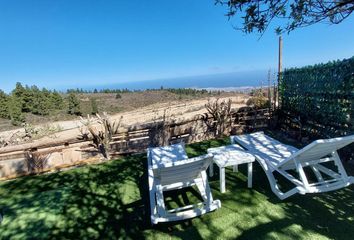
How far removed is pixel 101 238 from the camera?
296 cm

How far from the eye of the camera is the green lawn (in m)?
2.83

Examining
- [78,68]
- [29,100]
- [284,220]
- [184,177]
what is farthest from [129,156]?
[78,68]

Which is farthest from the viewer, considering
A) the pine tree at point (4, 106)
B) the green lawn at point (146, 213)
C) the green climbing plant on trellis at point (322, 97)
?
the pine tree at point (4, 106)

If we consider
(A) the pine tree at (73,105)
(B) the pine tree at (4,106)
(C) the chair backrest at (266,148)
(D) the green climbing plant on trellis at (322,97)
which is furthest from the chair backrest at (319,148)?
(B) the pine tree at (4,106)

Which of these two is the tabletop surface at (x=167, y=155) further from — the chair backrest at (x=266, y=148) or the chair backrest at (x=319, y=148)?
the chair backrest at (x=319, y=148)

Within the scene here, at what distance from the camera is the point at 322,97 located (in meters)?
5.71

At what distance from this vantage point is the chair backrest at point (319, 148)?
3054 millimetres

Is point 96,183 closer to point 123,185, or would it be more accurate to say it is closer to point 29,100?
point 123,185

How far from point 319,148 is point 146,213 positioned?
257 centimetres

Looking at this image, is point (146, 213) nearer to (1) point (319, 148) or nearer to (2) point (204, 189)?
(2) point (204, 189)

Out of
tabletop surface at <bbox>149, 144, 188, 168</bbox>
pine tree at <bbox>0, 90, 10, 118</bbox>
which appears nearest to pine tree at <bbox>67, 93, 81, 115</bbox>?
pine tree at <bbox>0, 90, 10, 118</bbox>

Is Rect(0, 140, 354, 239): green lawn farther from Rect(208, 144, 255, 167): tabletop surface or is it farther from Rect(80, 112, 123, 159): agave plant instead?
Rect(80, 112, 123, 159): agave plant

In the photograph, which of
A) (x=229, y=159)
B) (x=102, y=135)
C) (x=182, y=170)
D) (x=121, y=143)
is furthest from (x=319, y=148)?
(x=102, y=135)

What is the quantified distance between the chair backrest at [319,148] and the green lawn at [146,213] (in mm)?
601
